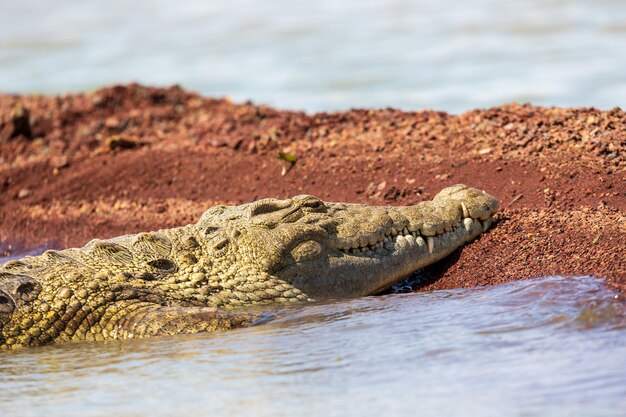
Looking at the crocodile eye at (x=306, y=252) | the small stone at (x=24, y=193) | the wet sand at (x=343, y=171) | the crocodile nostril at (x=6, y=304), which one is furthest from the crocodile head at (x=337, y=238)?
the small stone at (x=24, y=193)

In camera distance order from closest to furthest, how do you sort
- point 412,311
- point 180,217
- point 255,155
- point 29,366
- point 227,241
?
1. point 29,366
2. point 412,311
3. point 227,241
4. point 180,217
5. point 255,155

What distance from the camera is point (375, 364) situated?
209 inches

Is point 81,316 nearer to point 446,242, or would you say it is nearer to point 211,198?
point 446,242

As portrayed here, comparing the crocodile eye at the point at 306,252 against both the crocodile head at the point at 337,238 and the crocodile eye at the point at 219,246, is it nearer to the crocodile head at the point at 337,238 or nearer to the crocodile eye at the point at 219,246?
the crocodile head at the point at 337,238

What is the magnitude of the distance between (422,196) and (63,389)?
4.00m

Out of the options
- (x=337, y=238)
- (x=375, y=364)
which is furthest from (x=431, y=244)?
(x=375, y=364)

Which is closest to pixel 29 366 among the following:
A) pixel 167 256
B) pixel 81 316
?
pixel 81 316

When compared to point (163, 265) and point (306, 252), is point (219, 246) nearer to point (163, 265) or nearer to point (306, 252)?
point (163, 265)

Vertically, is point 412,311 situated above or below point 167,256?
below

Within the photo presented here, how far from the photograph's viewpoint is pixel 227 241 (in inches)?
280

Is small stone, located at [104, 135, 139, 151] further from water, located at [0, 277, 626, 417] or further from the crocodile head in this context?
water, located at [0, 277, 626, 417]

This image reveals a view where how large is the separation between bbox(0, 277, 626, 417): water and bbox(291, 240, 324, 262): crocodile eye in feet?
1.23

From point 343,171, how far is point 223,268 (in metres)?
2.71

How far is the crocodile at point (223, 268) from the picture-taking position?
6.61 m
